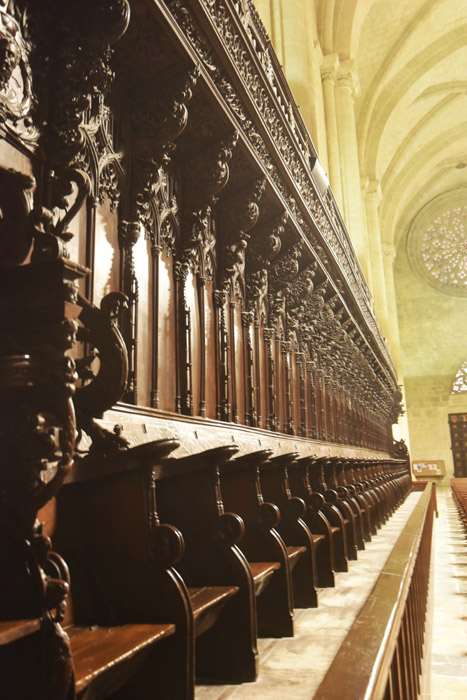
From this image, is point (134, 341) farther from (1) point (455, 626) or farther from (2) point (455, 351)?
(2) point (455, 351)

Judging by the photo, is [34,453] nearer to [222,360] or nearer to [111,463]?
[111,463]

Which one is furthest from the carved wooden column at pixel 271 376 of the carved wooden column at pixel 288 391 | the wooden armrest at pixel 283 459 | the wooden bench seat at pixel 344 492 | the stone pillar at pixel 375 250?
the stone pillar at pixel 375 250

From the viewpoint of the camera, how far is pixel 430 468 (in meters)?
24.0

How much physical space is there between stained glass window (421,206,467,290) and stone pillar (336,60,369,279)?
13.4 m

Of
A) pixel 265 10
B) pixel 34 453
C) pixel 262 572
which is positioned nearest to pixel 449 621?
pixel 262 572

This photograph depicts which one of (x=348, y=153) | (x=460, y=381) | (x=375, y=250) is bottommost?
(x=460, y=381)

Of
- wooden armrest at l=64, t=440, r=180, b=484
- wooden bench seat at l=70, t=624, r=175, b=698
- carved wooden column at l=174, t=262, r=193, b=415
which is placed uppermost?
carved wooden column at l=174, t=262, r=193, b=415

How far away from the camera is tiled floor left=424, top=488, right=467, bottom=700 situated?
11.1 feet

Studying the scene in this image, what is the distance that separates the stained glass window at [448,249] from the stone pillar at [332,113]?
1410 centimetres

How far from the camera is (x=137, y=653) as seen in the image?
1.37 metres

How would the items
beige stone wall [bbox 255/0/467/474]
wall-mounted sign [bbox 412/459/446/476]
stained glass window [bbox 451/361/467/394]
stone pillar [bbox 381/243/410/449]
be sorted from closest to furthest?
beige stone wall [bbox 255/0/467/474], stone pillar [bbox 381/243/410/449], wall-mounted sign [bbox 412/459/446/476], stained glass window [bbox 451/361/467/394]

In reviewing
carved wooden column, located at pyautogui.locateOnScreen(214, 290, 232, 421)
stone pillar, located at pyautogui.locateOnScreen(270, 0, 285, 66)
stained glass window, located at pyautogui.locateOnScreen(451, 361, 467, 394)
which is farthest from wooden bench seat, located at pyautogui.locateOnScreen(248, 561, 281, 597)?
stained glass window, located at pyautogui.locateOnScreen(451, 361, 467, 394)

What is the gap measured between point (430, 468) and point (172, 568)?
24.1m

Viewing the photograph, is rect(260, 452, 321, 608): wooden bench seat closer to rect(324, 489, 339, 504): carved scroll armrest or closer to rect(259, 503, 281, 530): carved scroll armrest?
rect(259, 503, 281, 530): carved scroll armrest
